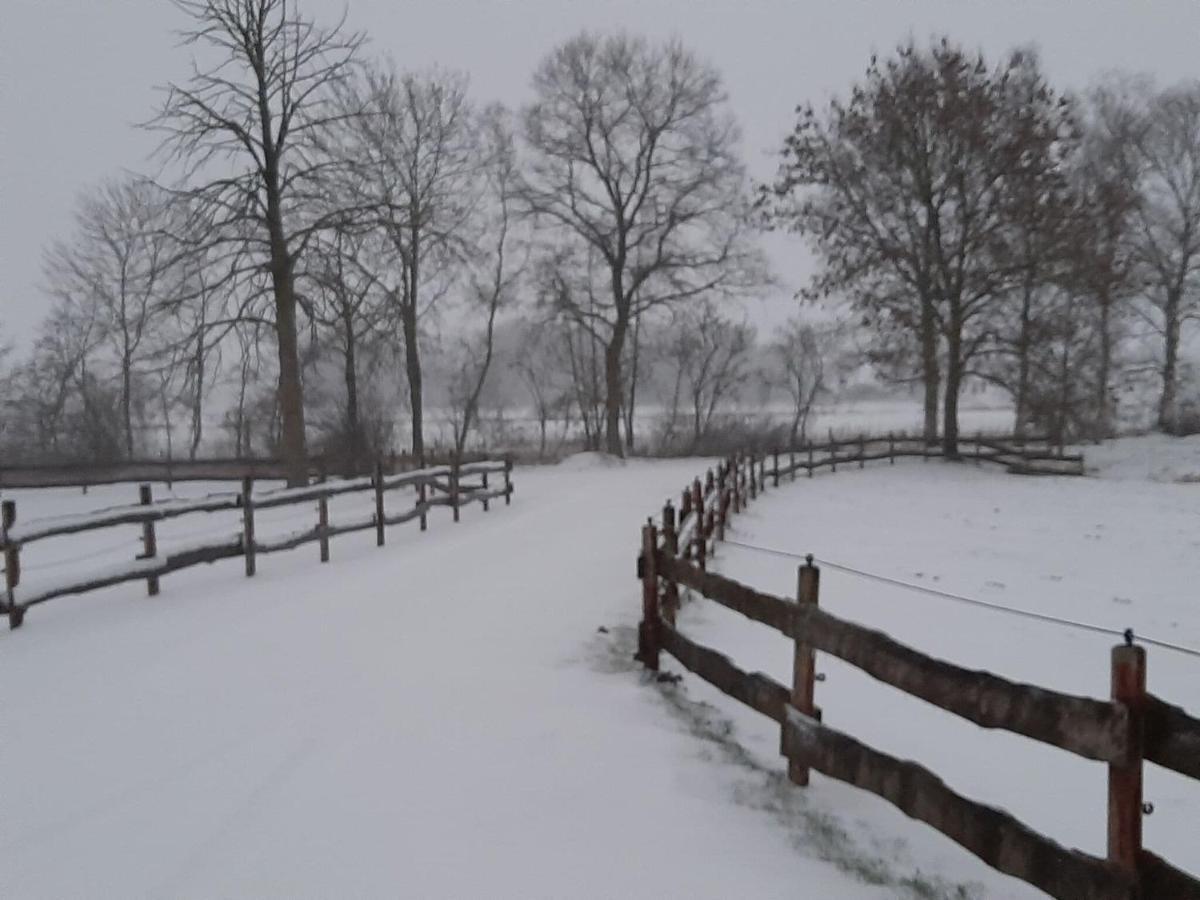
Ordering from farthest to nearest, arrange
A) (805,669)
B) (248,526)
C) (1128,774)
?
(248,526)
(805,669)
(1128,774)

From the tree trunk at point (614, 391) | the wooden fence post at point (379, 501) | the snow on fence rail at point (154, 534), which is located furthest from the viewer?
the tree trunk at point (614, 391)

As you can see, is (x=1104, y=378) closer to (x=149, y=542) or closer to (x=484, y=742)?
(x=149, y=542)

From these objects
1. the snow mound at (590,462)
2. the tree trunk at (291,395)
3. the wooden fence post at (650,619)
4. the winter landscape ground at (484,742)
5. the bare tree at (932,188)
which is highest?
the bare tree at (932,188)

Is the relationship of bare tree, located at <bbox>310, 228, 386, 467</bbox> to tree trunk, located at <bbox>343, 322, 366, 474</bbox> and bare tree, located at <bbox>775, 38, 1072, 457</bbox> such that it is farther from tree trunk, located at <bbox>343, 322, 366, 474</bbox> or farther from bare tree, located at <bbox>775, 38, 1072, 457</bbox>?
bare tree, located at <bbox>775, 38, 1072, 457</bbox>

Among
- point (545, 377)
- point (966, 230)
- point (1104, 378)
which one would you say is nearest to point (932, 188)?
point (966, 230)

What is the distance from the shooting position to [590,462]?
1243 inches

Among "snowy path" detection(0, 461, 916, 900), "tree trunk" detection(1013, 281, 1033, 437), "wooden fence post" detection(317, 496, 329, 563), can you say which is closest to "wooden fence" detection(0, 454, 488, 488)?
"wooden fence post" detection(317, 496, 329, 563)

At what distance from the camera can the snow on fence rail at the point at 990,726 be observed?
2.78 meters

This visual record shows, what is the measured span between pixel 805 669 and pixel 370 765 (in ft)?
7.36

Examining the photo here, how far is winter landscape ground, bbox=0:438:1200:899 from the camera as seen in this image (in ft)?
11.6

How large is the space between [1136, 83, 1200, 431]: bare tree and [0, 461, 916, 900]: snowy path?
38.2 metres

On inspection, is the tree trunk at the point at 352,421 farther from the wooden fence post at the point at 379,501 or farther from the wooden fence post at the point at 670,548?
the wooden fence post at the point at 670,548

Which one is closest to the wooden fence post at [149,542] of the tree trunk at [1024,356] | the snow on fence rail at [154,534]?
the snow on fence rail at [154,534]

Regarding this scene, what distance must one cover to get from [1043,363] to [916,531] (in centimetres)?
1503
